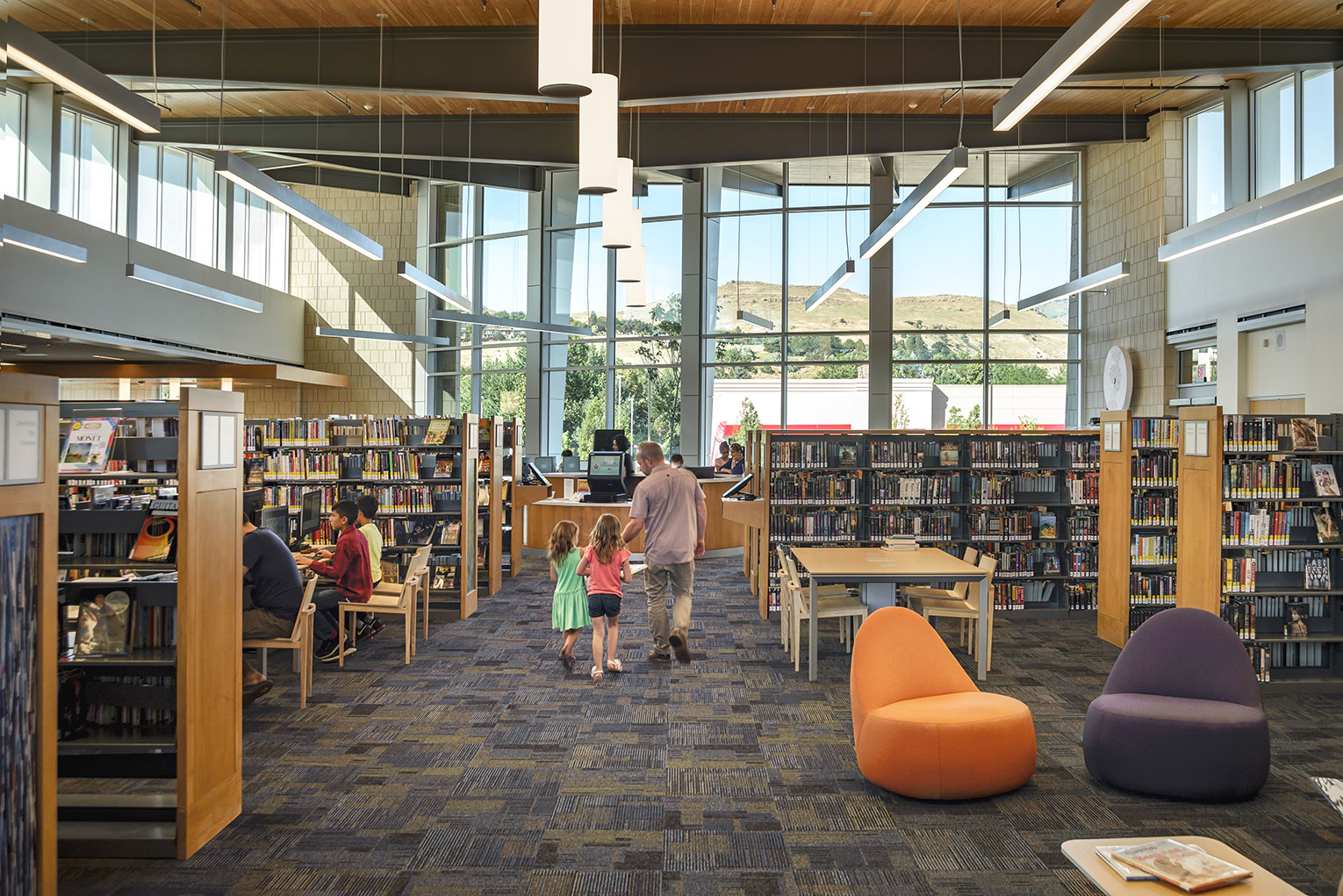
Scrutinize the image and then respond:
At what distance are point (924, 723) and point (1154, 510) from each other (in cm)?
559

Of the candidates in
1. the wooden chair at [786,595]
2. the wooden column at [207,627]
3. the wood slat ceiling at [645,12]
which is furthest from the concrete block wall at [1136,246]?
the wooden column at [207,627]

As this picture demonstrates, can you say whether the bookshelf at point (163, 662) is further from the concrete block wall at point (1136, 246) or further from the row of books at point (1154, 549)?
the concrete block wall at point (1136, 246)

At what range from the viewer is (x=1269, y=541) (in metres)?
6.59

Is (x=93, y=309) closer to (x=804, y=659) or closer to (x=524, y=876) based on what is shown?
(x=804, y=659)

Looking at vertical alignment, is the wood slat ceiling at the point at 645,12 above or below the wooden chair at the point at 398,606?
above

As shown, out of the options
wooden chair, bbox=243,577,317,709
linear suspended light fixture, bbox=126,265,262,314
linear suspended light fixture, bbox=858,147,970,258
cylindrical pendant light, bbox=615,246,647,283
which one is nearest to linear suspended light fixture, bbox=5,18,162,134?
wooden chair, bbox=243,577,317,709

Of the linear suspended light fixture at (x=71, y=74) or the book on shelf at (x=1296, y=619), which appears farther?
the book on shelf at (x=1296, y=619)

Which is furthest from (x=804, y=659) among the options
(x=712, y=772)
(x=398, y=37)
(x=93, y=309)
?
(x=93, y=309)

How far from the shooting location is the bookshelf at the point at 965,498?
9.16m

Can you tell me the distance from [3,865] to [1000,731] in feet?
13.4

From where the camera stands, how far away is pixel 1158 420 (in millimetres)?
8211

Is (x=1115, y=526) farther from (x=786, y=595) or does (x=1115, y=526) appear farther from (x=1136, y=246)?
(x=1136, y=246)

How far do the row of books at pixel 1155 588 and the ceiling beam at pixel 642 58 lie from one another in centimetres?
519

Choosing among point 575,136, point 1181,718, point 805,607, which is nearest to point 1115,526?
Result: point 805,607
